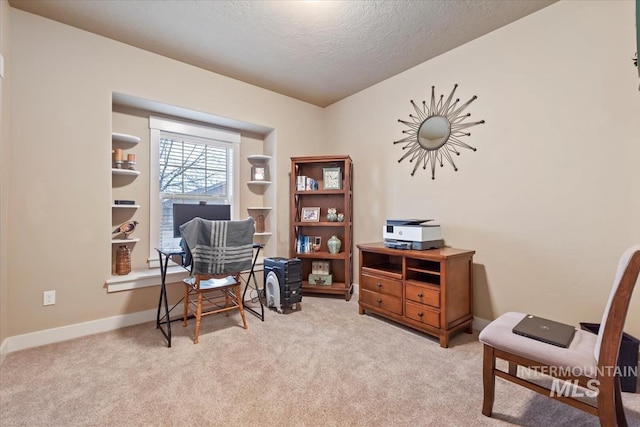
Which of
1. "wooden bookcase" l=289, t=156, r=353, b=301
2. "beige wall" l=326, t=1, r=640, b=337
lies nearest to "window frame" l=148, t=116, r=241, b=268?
"wooden bookcase" l=289, t=156, r=353, b=301

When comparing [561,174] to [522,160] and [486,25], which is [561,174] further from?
[486,25]

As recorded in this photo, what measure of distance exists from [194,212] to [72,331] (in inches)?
54.5

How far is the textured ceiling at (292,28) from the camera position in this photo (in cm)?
210

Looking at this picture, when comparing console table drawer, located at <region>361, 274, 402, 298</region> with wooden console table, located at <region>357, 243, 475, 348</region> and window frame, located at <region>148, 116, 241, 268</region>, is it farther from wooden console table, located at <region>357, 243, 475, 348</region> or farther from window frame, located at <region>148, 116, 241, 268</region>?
window frame, located at <region>148, 116, 241, 268</region>

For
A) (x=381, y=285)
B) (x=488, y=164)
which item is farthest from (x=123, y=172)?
(x=488, y=164)

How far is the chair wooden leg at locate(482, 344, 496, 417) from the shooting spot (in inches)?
54.1

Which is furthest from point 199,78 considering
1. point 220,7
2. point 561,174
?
point 561,174

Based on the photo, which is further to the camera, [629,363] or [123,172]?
[123,172]

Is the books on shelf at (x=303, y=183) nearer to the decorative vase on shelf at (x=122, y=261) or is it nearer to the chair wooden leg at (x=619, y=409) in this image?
the decorative vase on shelf at (x=122, y=261)

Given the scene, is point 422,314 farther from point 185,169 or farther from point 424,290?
point 185,169

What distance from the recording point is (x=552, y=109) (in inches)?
82.0

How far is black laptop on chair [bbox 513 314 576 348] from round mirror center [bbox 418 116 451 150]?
1805 millimetres

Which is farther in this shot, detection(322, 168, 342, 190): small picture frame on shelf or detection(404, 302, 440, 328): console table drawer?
detection(322, 168, 342, 190): small picture frame on shelf

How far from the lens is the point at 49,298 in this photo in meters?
2.25
